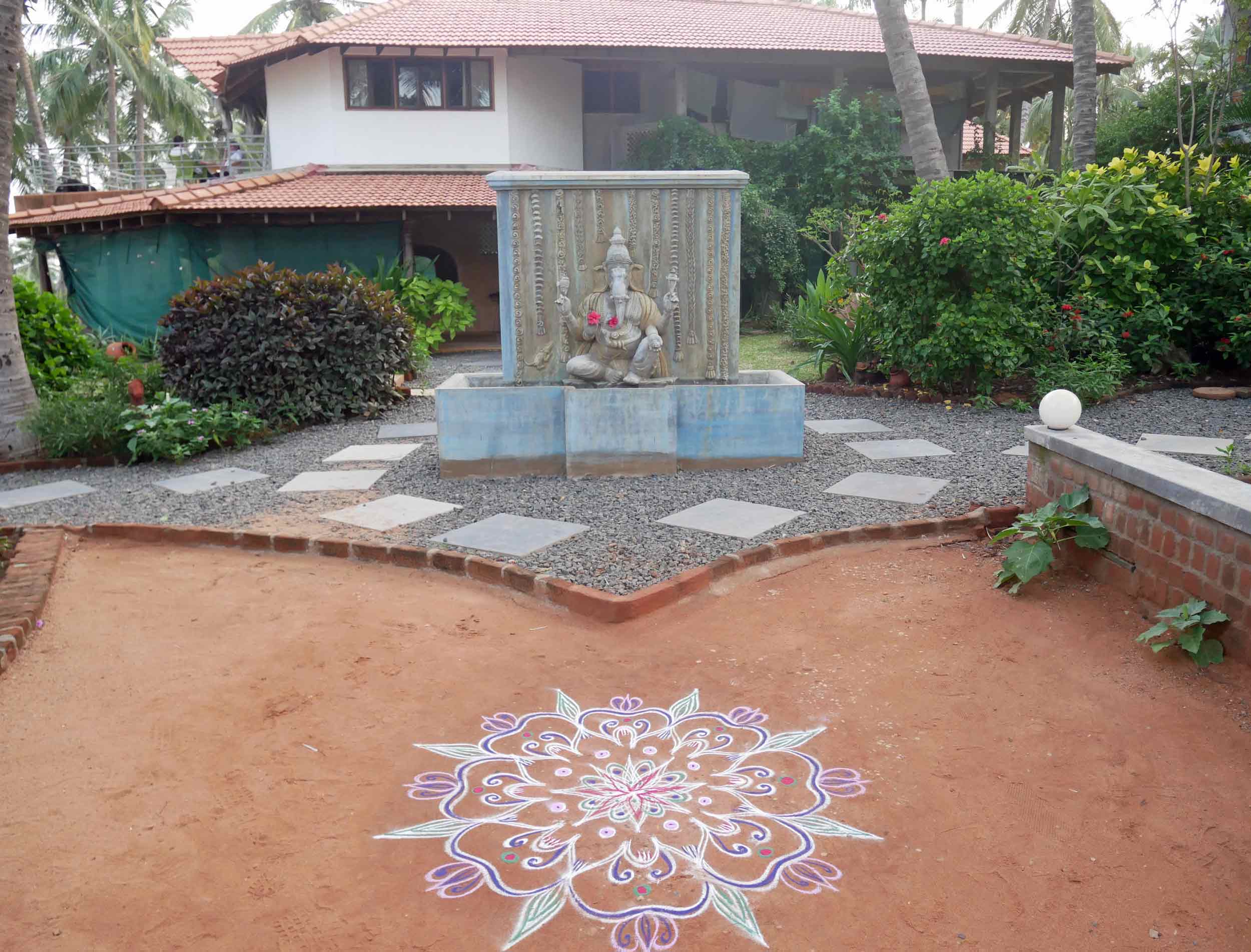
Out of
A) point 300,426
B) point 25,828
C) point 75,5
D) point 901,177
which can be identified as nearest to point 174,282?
point 300,426

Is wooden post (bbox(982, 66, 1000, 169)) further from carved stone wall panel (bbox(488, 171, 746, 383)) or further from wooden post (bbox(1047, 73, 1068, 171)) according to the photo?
carved stone wall panel (bbox(488, 171, 746, 383))

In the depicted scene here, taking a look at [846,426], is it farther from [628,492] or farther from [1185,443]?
[628,492]

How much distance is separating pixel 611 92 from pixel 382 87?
14.9 ft

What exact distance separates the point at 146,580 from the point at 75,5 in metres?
29.7

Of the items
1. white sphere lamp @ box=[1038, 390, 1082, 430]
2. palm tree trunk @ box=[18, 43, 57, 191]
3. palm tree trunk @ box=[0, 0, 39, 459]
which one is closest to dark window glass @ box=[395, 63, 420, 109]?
palm tree trunk @ box=[18, 43, 57, 191]

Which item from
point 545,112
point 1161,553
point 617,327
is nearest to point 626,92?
point 545,112

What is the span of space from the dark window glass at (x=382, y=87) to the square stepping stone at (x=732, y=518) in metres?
13.4

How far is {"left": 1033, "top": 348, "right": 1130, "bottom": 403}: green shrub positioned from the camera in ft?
25.6

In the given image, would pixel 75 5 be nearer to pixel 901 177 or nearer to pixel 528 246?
pixel 901 177

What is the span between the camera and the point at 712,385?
6.31 m

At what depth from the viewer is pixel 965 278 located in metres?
8.25

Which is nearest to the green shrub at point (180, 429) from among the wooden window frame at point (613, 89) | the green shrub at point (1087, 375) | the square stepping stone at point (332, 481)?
the square stepping stone at point (332, 481)

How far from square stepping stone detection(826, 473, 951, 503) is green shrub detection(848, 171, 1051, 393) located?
258cm

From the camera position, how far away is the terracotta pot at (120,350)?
35.9ft
